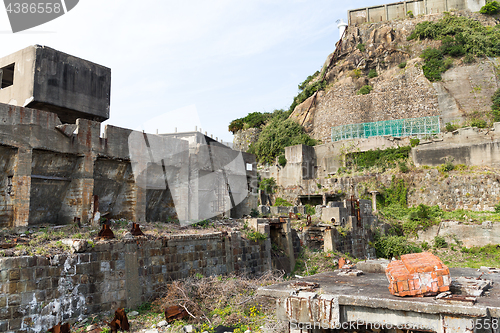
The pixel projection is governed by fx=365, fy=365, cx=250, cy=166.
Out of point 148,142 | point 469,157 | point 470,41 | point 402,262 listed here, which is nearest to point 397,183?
point 469,157

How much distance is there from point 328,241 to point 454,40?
26.9 meters

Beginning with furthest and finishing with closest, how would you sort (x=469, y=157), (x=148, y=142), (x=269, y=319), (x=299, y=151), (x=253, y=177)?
(x=299, y=151) < (x=469, y=157) < (x=253, y=177) < (x=148, y=142) < (x=269, y=319)

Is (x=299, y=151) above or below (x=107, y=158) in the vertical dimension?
above

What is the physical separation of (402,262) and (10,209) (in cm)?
823

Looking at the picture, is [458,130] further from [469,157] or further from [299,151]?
[299,151]

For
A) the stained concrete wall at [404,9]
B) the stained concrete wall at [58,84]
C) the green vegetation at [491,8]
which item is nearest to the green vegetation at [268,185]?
the stained concrete wall at [58,84]

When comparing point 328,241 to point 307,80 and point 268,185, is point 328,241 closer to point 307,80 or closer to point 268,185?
point 268,185

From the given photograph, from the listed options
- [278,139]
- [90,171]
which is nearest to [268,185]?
[278,139]

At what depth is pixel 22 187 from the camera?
330 inches

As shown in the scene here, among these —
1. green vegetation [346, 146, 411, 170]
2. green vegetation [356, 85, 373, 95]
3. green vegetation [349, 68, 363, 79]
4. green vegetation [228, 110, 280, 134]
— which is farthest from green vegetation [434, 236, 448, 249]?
green vegetation [228, 110, 280, 134]

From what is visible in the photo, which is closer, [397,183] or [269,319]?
[269,319]

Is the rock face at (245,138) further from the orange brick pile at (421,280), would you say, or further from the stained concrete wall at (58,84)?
the orange brick pile at (421,280)

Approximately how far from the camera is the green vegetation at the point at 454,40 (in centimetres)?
3142

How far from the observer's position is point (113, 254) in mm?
7695
